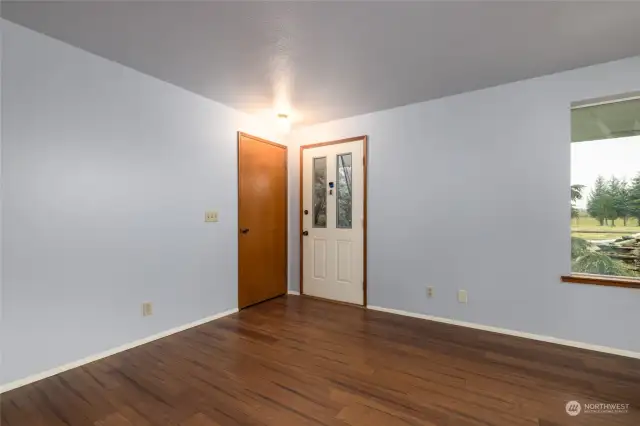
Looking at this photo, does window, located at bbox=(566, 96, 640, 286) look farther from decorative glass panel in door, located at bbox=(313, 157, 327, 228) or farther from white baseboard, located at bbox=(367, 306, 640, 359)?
decorative glass panel in door, located at bbox=(313, 157, 327, 228)

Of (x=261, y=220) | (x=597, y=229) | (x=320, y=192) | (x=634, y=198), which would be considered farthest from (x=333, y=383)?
(x=634, y=198)

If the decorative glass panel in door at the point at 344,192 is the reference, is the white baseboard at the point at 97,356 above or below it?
below

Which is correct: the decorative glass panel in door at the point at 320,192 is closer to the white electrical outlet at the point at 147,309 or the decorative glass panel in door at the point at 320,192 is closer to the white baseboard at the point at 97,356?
the white baseboard at the point at 97,356

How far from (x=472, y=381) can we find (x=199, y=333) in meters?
2.37

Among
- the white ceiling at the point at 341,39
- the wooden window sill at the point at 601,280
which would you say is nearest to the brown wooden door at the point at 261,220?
the white ceiling at the point at 341,39

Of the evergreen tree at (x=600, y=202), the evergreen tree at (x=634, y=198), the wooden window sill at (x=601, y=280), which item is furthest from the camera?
the evergreen tree at (x=600, y=202)

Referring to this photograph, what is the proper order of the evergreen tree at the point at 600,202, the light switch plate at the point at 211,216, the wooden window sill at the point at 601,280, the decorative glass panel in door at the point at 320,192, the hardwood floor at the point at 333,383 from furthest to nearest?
the decorative glass panel in door at the point at 320,192 < the light switch plate at the point at 211,216 < the evergreen tree at the point at 600,202 < the wooden window sill at the point at 601,280 < the hardwood floor at the point at 333,383

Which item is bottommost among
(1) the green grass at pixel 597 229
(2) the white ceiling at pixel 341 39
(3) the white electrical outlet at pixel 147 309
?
(3) the white electrical outlet at pixel 147 309

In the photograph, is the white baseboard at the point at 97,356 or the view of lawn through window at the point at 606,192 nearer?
the white baseboard at the point at 97,356

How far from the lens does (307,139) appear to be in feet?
13.9

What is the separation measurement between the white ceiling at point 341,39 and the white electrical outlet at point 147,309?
205cm

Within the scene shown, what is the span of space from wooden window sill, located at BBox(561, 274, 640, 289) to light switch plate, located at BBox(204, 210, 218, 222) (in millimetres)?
3384

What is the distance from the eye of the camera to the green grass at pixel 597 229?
260cm

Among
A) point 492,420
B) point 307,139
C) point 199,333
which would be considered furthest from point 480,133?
point 199,333
